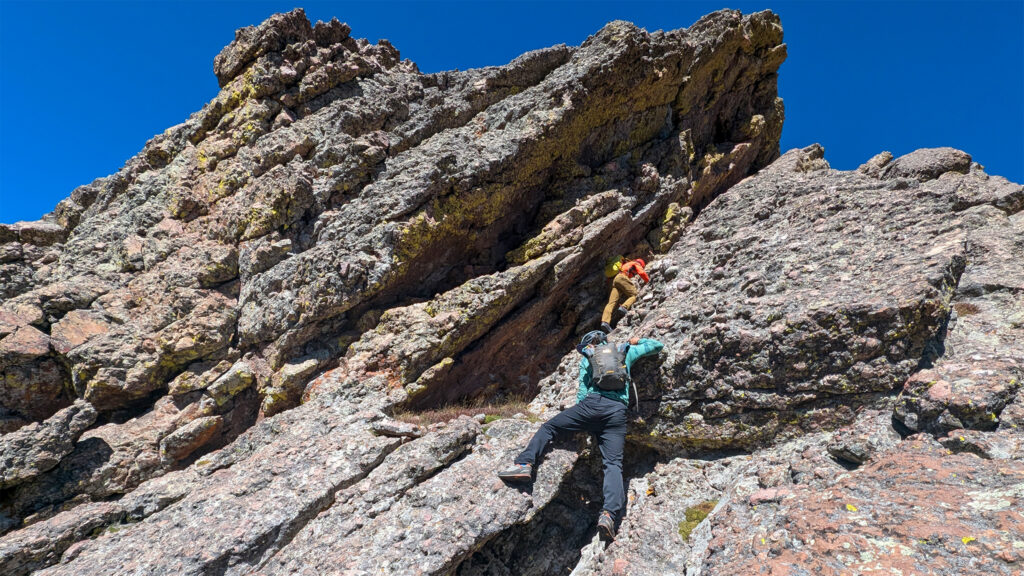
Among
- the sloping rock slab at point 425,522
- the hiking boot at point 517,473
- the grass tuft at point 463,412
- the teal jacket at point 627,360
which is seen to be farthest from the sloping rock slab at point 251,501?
the teal jacket at point 627,360

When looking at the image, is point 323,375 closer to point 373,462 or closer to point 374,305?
point 374,305

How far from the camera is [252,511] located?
9.67 m

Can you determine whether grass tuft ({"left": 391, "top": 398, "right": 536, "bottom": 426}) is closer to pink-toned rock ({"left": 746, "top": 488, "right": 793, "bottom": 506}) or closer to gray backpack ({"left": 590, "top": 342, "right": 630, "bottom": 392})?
gray backpack ({"left": 590, "top": 342, "right": 630, "bottom": 392})

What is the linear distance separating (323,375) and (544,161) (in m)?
11.9

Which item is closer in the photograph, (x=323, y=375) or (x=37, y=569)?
(x=37, y=569)

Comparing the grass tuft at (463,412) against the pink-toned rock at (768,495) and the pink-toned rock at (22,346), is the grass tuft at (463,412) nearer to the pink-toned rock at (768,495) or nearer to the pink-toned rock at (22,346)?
the pink-toned rock at (768,495)

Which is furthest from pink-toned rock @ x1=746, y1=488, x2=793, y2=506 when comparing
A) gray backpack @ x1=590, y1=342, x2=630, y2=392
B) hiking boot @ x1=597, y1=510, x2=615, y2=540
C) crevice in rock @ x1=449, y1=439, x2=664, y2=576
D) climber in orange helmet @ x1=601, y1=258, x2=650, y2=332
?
climber in orange helmet @ x1=601, y1=258, x2=650, y2=332

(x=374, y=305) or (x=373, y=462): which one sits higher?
(x=374, y=305)

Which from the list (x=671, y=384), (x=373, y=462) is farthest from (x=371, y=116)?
(x=671, y=384)

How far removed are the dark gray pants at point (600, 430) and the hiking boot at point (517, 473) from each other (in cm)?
16

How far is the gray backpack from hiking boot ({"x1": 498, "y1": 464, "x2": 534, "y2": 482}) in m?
2.76

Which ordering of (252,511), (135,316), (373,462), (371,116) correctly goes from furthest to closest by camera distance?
(371,116) < (135,316) < (373,462) < (252,511)

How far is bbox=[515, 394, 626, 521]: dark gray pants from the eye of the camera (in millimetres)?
10086

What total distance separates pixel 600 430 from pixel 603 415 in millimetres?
557
